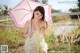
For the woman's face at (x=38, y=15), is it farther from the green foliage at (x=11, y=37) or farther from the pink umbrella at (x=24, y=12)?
the green foliage at (x=11, y=37)

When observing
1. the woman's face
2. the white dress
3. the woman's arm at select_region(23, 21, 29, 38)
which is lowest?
the white dress

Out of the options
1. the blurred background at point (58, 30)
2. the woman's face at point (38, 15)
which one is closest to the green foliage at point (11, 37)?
the blurred background at point (58, 30)

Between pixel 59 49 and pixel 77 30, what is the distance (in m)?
0.23

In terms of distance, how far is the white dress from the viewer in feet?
7.47

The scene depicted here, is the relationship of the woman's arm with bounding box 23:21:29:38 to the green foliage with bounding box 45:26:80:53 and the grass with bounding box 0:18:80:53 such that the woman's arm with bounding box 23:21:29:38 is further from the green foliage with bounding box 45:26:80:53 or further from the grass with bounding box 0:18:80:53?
the green foliage with bounding box 45:26:80:53

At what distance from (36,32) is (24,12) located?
20 centimetres

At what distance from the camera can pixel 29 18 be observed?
230 cm

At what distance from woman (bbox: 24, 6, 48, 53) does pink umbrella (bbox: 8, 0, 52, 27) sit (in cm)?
3

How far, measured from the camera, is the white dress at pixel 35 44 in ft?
7.47

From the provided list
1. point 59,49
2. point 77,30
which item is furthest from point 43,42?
point 77,30

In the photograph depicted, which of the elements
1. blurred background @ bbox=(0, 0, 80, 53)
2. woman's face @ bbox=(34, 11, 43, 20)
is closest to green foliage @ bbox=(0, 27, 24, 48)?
blurred background @ bbox=(0, 0, 80, 53)

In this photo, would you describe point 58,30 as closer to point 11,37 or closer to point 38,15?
point 38,15

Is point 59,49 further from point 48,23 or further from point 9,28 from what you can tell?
point 9,28

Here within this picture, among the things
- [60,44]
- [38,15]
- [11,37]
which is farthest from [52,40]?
[11,37]
